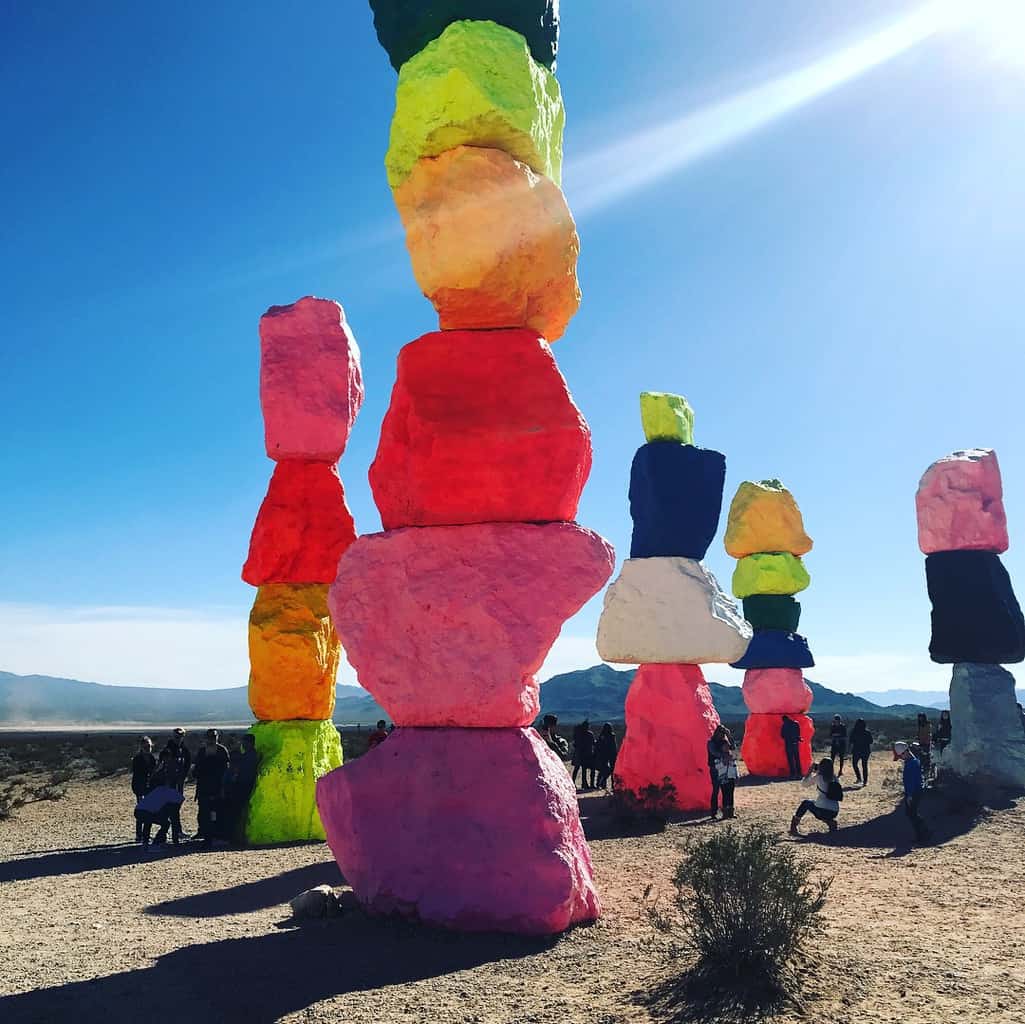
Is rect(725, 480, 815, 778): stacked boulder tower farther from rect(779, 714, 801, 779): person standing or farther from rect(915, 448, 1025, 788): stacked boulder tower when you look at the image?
rect(915, 448, 1025, 788): stacked boulder tower

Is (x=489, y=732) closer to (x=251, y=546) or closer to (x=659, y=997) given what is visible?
(x=659, y=997)

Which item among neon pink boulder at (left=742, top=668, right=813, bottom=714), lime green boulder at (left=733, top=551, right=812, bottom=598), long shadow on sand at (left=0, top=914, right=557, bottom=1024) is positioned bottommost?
long shadow on sand at (left=0, top=914, right=557, bottom=1024)

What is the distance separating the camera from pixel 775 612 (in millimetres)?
19312

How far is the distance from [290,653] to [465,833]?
5633 mm

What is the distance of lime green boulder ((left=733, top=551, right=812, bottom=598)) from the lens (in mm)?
19281

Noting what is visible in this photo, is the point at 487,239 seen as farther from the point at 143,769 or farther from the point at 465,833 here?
the point at 143,769

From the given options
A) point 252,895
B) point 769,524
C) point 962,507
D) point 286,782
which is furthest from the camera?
point 769,524

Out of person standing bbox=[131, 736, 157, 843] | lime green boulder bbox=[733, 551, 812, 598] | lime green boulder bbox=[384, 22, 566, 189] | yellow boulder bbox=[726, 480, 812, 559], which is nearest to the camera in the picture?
lime green boulder bbox=[384, 22, 566, 189]

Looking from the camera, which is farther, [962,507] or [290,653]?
[962,507]

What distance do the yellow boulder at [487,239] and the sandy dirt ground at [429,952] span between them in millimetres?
4224

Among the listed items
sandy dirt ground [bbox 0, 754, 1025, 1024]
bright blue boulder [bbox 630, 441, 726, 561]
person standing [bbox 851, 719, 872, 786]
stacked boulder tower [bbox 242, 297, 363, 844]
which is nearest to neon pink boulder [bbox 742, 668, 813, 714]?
person standing [bbox 851, 719, 872, 786]

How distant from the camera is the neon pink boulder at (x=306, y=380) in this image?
38.1 ft

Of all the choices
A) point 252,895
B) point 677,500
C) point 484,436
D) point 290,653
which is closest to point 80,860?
point 290,653

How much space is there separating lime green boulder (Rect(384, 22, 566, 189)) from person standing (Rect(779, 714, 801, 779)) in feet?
46.4
